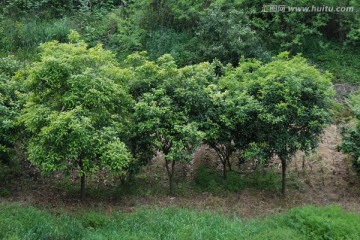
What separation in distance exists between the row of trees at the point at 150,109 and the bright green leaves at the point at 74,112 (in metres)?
0.02

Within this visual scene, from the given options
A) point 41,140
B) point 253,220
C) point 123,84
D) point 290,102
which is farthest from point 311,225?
point 41,140

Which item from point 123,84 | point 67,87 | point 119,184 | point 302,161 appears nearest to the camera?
point 67,87

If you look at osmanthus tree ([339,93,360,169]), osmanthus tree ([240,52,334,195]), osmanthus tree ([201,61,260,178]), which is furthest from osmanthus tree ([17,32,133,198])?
osmanthus tree ([339,93,360,169])

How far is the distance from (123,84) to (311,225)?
4.67m

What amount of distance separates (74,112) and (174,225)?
2775 millimetres

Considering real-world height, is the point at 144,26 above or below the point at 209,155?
above

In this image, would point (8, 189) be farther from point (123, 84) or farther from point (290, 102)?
point (290, 102)

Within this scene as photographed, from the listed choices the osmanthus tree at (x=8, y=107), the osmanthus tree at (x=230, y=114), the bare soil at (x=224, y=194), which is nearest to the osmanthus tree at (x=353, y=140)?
the bare soil at (x=224, y=194)

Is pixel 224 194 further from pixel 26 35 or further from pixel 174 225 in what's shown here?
pixel 26 35

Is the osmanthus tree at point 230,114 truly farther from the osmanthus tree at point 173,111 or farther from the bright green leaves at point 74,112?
the bright green leaves at point 74,112

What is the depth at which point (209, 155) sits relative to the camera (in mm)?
11125

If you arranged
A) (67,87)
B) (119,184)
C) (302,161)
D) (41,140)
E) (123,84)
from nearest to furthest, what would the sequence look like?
1. (41,140)
2. (67,87)
3. (123,84)
4. (119,184)
5. (302,161)

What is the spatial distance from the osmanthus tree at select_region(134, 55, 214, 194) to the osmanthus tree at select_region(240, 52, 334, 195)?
3.93 ft

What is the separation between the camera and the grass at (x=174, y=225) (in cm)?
749
